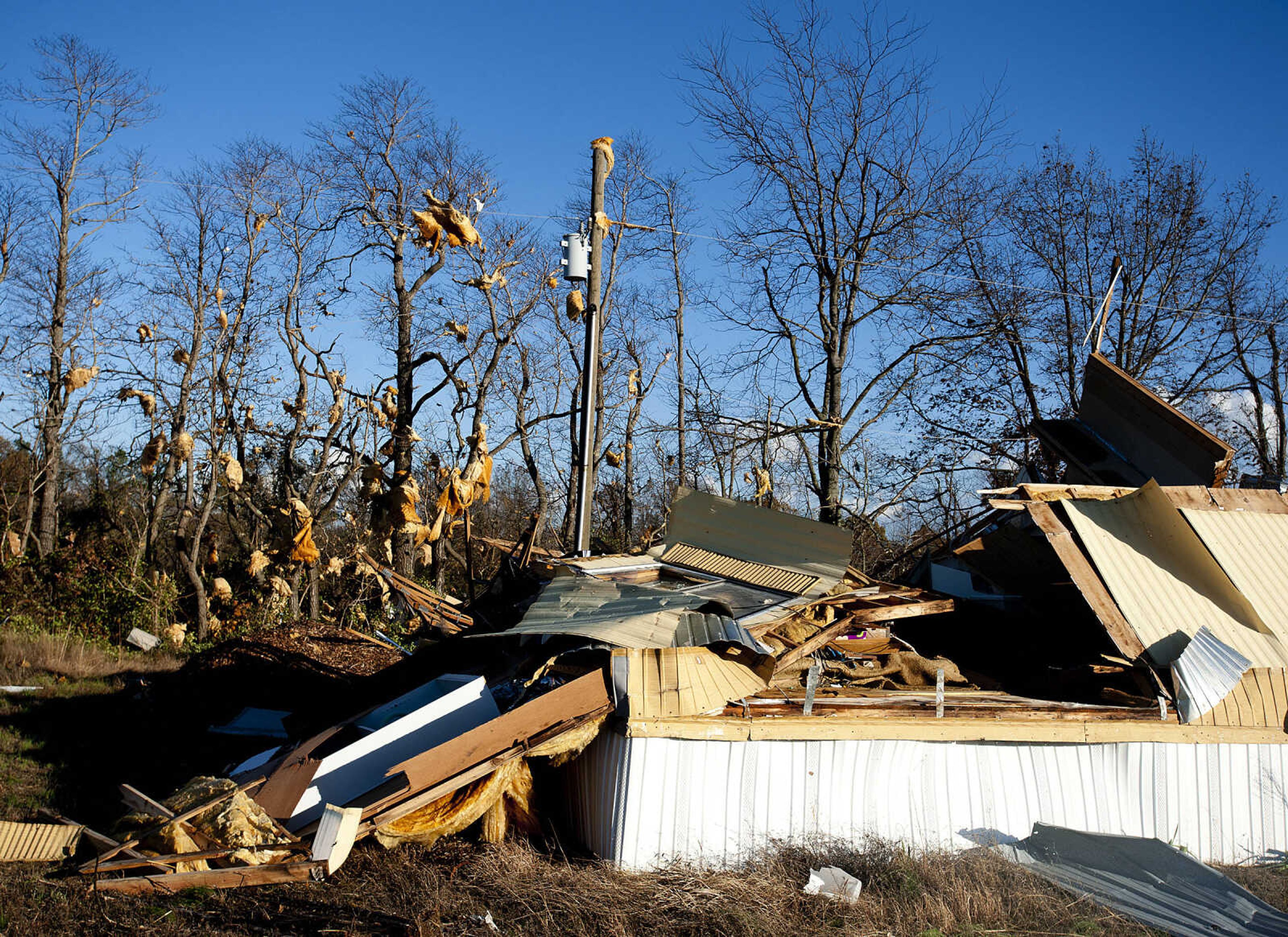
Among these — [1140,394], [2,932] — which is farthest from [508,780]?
[1140,394]

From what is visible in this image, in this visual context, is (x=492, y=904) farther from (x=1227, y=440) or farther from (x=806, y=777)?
(x=1227, y=440)

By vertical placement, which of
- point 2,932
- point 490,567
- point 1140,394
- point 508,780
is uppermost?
point 1140,394

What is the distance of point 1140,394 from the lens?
8859 millimetres

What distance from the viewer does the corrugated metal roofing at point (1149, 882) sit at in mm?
4910

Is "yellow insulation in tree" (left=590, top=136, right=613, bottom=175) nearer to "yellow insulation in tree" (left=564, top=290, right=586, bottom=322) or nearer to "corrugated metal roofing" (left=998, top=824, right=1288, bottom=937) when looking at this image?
"yellow insulation in tree" (left=564, top=290, right=586, bottom=322)

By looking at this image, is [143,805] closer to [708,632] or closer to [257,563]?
[708,632]

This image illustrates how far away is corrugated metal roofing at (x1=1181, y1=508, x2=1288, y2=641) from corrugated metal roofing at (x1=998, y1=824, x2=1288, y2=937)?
1.90 meters

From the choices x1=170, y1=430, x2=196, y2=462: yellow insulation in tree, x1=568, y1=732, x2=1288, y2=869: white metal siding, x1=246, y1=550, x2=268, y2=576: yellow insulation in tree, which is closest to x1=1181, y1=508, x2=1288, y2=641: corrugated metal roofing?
x1=568, y1=732, x2=1288, y2=869: white metal siding

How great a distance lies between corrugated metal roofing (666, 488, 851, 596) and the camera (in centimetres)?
759

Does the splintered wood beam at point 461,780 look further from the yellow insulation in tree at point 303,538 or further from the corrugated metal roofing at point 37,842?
the yellow insulation in tree at point 303,538

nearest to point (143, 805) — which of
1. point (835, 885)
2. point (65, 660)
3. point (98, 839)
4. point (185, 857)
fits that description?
point (98, 839)

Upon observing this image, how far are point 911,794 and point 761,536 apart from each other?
2624 mm

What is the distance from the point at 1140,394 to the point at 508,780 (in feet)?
22.5

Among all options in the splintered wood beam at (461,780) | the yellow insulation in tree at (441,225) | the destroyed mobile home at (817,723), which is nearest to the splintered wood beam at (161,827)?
the destroyed mobile home at (817,723)
